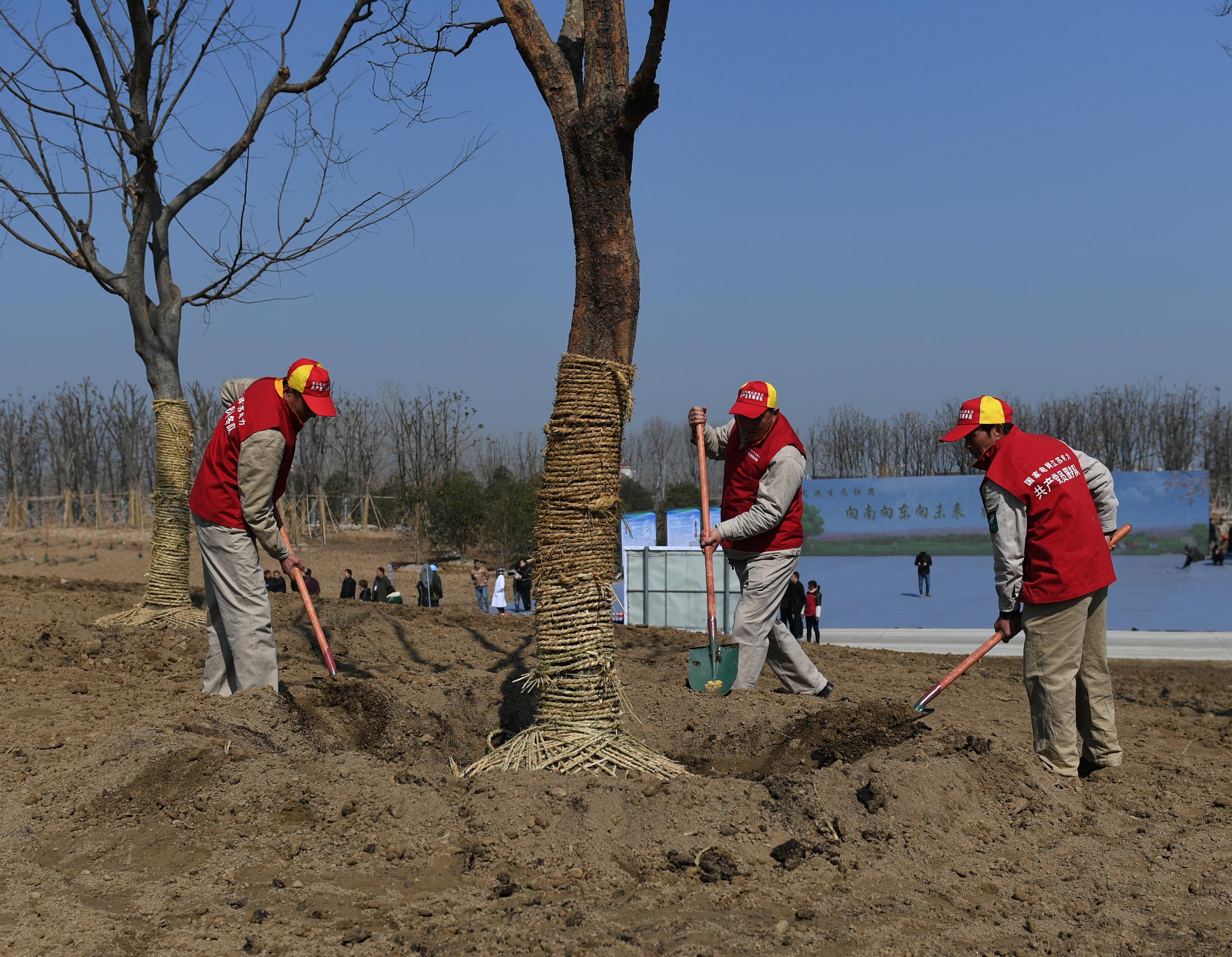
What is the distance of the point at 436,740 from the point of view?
4.52m

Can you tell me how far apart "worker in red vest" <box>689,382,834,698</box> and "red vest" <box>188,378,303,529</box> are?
207 centimetres

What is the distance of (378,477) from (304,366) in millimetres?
41833

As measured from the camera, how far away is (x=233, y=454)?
4.77 metres

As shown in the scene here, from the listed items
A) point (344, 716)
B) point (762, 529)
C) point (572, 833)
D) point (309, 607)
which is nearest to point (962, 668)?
point (762, 529)

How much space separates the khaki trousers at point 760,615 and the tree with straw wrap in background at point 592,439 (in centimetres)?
113

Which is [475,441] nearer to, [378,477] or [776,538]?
[378,477]

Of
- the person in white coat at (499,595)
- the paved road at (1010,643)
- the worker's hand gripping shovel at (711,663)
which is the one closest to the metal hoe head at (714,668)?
the worker's hand gripping shovel at (711,663)

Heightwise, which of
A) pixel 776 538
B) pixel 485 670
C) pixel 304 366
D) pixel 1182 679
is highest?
pixel 304 366

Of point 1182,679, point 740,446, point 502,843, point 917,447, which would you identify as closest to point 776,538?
point 740,446

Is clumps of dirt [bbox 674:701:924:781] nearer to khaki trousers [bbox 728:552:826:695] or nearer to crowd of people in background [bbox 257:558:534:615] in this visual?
khaki trousers [bbox 728:552:826:695]

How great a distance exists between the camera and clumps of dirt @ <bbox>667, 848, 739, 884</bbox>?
9.75 ft

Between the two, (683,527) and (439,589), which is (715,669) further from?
(683,527)

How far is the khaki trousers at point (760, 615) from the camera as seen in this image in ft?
16.6

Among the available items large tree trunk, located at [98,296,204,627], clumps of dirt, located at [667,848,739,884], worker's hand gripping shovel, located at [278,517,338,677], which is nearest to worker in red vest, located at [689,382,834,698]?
clumps of dirt, located at [667,848,739,884]
